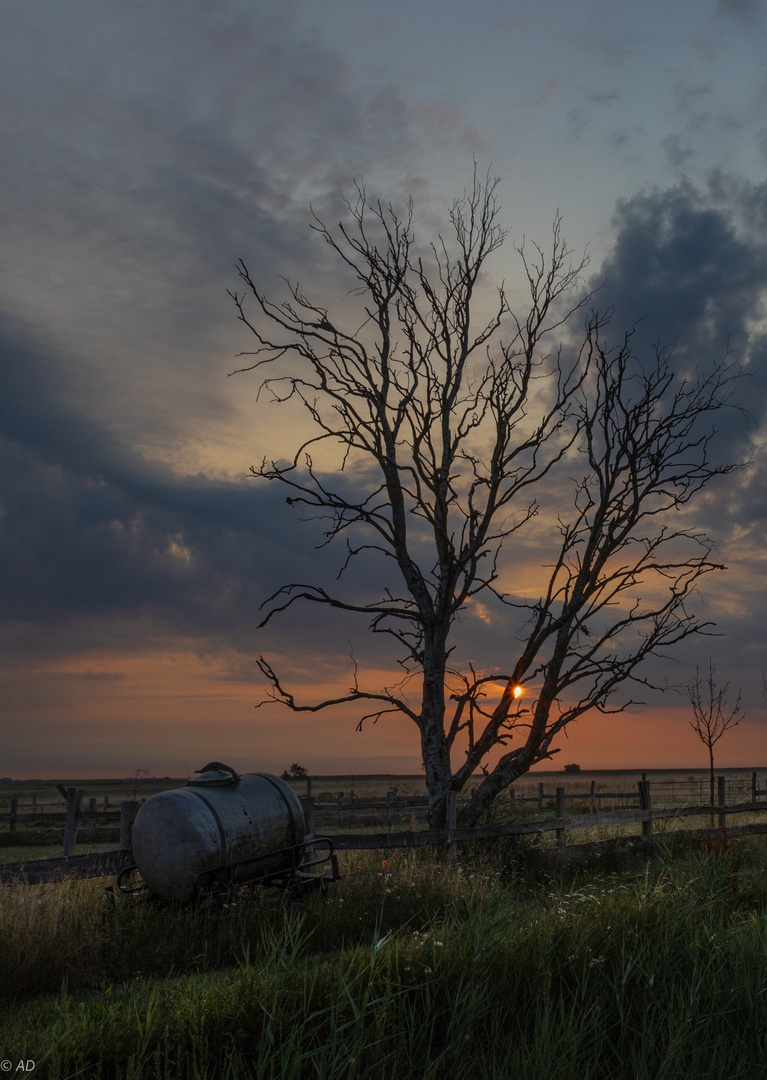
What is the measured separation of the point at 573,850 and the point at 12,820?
71.8 feet

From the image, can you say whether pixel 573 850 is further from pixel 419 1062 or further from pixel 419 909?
pixel 419 1062

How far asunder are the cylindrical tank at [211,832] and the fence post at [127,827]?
516 millimetres

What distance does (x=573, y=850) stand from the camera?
15.1m

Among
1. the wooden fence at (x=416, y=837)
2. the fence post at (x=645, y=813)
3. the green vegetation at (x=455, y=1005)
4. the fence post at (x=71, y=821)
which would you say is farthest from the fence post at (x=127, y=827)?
the fence post at (x=645, y=813)

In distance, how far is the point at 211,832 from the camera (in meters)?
10.3

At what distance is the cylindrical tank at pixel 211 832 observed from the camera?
10195 mm

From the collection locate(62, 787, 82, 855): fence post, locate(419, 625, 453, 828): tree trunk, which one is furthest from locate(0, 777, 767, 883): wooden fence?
locate(62, 787, 82, 855): fence post

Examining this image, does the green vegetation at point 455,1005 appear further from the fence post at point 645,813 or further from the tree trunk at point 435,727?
the fence post at point 645,813

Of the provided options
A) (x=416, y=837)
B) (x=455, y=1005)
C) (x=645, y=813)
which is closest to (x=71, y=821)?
(x=416, y=837)

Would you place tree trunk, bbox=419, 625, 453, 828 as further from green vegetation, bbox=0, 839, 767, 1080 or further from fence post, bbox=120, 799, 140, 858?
green vegetation, bbox=0, 839, 767, 1080

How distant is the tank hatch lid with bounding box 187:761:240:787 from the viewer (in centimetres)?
1105

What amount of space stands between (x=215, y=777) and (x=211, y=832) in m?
0.95

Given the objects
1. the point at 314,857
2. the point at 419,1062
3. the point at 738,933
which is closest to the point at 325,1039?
the point at 419,1062

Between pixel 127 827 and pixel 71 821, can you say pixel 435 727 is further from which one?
pixel 71 821
